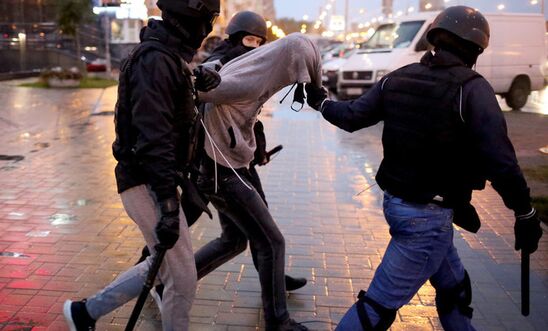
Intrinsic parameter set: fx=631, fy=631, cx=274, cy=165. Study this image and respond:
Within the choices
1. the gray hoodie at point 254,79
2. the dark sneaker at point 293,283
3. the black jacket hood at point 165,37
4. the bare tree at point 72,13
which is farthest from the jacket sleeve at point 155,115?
the bare tree at point 72,13

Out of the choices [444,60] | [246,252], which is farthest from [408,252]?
[246,252]

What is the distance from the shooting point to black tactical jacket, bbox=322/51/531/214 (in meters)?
2.67

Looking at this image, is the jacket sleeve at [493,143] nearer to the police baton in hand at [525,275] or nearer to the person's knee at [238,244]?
the police baton in hand at [525,275]

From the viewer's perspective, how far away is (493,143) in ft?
8.69

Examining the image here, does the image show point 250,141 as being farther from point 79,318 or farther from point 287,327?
point 79,318

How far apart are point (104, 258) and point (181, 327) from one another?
2.09 m

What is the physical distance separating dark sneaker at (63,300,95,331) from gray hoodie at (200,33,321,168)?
1073 millimetres

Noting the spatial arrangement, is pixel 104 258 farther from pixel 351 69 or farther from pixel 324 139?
pixel 351 69

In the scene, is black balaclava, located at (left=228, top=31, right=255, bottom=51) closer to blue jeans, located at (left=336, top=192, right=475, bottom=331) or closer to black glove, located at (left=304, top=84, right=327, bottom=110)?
black glove, located at (left=304, top=84, right=327, bottom=110)

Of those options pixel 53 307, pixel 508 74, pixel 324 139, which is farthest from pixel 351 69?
pixel 53 307

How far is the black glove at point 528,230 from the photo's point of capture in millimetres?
2764

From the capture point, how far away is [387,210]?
9.89 feet

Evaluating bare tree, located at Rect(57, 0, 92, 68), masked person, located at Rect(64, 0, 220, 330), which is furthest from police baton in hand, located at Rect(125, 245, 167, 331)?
bare tree, located at Rect(57, 0, 92, 68)

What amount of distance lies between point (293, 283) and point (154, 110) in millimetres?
2112
